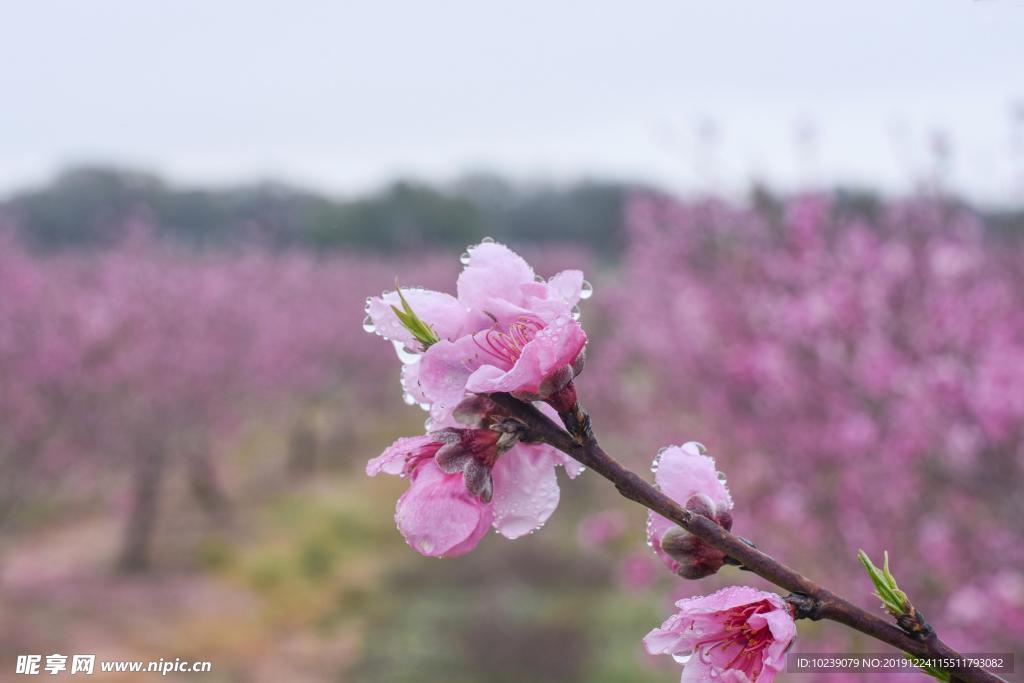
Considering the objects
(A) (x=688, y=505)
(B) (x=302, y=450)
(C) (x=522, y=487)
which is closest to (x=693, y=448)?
(A) (x=688, y=505)

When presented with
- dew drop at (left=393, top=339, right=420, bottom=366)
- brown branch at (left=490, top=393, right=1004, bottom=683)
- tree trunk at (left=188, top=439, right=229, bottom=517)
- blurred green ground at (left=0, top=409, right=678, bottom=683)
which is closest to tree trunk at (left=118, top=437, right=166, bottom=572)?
blurred green ground at (left=0, top=409, right=678, bottom=683)

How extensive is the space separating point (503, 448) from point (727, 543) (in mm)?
187

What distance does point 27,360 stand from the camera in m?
7.08

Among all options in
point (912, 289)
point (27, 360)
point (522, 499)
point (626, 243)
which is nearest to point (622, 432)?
point (626, 243)

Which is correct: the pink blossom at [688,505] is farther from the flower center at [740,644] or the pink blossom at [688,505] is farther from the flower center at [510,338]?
the flower center at [510,338]

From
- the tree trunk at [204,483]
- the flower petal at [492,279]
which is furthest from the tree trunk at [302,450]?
the flower petal at [492,279]

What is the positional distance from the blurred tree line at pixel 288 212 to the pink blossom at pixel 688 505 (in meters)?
7.41

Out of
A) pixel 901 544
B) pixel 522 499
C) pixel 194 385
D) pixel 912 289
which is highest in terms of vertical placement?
pixel 194 385

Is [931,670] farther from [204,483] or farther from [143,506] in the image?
[204,483]

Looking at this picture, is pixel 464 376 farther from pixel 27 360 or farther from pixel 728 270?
pixel 27 360

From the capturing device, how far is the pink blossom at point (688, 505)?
69cm

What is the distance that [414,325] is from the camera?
678mm

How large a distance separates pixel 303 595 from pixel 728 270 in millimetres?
5139

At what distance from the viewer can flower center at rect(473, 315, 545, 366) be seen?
66 cm
